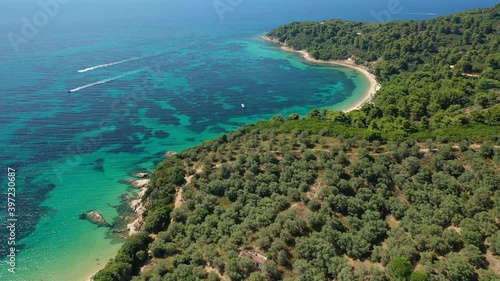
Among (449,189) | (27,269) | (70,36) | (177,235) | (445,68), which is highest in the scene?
(70,36)

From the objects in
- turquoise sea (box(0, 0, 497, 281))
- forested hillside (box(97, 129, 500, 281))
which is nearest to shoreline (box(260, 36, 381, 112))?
turquoise sea (box(0, 0, 497, 281))

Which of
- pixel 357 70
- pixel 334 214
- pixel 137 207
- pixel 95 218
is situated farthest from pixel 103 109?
pixel 357 70

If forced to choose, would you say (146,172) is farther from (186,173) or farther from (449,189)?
(449,189)

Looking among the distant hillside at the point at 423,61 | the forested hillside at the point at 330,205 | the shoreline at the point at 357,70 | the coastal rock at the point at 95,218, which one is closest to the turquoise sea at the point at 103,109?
the coastal rock at the point at 95,218

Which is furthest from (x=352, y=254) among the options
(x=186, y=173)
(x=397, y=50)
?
(x=397, y=50)

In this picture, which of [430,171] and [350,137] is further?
[350,137]

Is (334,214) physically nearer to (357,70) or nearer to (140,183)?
(140,183)

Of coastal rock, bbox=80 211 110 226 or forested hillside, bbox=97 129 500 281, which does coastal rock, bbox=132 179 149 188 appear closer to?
forested hillside, bbox=97 129 500 281
